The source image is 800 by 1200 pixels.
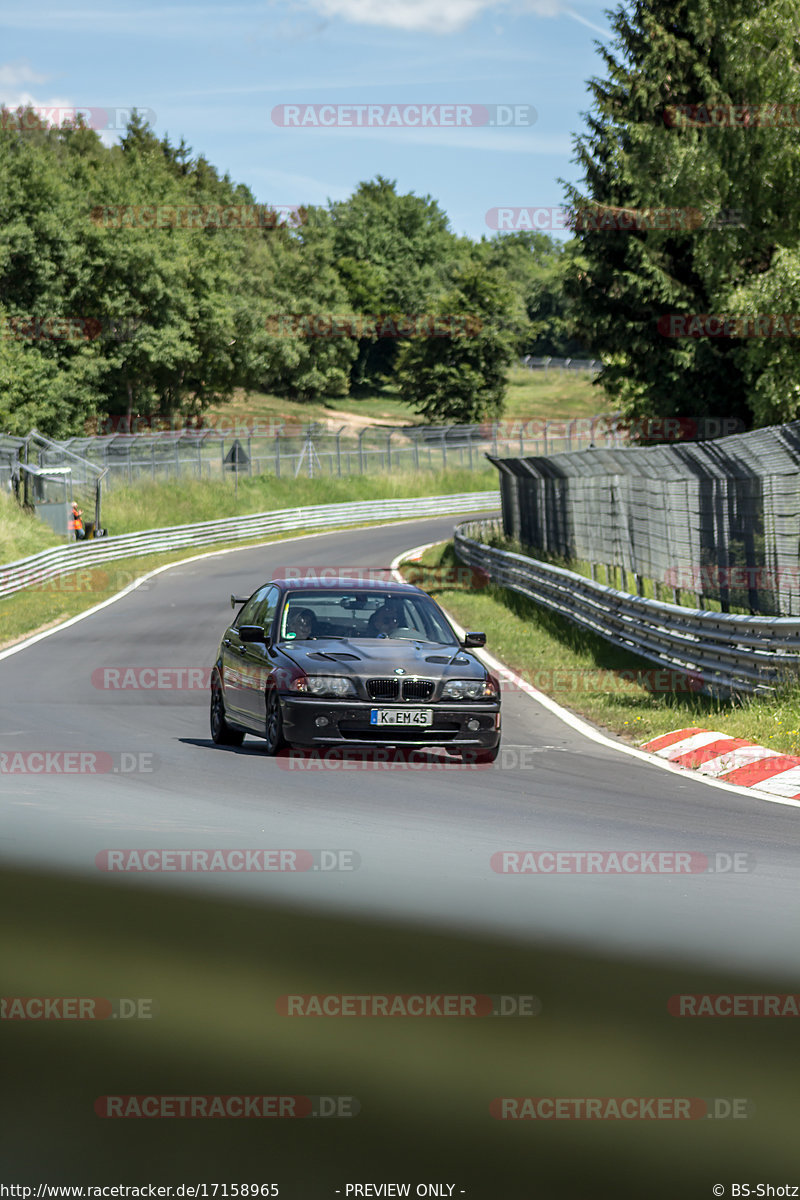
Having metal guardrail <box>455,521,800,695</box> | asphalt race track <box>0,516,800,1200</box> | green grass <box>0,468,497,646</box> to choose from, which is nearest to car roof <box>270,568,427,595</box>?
asphalt race track <box>0,516,800,1200</box>

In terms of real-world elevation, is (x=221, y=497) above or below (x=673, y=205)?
below

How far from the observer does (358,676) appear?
1109cm

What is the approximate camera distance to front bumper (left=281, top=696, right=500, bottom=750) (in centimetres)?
1099

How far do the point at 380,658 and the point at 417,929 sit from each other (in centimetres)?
509

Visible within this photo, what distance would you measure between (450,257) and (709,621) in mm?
132262

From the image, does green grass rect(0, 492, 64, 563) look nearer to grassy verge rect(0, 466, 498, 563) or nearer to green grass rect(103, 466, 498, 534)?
grassy verge rect(0, 466, 498, 563)

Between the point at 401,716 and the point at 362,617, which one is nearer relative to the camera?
the point at 401,716

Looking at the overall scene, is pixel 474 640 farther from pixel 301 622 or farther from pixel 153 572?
pixel 153 572

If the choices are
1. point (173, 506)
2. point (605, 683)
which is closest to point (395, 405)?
point (173, 506)

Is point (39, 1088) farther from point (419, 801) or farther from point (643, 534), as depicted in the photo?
point (643, 534)

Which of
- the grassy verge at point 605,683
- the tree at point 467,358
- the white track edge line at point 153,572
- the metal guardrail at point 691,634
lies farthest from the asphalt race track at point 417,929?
the tree at point 467,358

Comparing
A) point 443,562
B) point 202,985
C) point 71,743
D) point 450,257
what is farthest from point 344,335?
point 202,985

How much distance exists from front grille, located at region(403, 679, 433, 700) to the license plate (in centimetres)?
10

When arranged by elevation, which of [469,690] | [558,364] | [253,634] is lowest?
[469,690]
